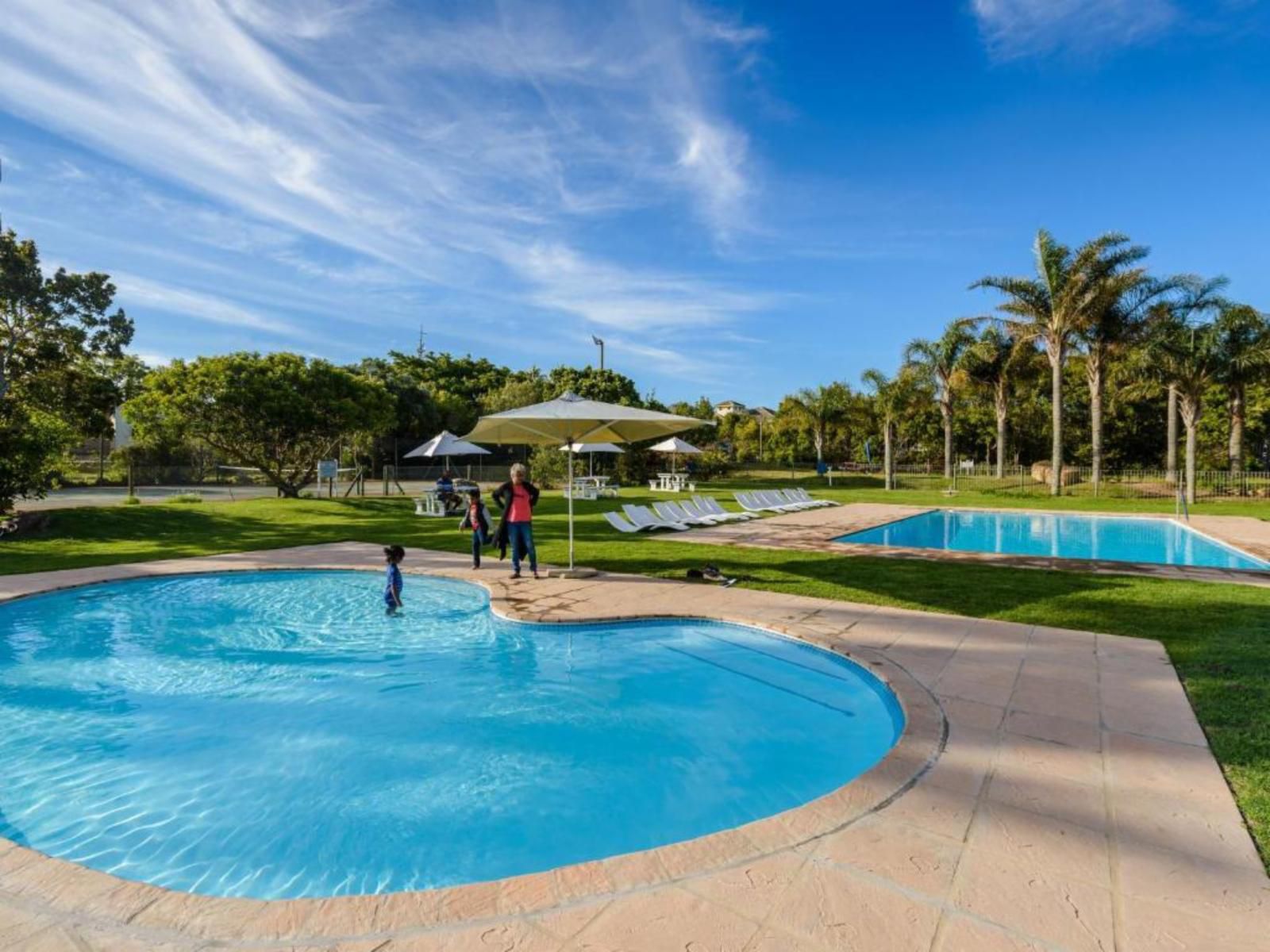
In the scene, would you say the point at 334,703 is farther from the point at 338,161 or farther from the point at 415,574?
the point at 338,161

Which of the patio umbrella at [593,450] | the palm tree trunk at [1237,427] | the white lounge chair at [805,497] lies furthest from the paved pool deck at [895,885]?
the palm tree trunk at [1237,427]

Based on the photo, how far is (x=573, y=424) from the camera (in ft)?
32.3

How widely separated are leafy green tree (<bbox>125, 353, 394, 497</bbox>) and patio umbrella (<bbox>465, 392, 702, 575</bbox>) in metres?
12.7

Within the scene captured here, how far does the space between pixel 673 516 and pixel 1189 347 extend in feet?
79.1

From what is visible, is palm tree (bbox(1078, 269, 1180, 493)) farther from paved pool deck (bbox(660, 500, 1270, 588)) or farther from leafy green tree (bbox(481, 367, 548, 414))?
leafy green tree (bbox(481, 367, 548, 414))

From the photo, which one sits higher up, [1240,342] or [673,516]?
[1240,342]

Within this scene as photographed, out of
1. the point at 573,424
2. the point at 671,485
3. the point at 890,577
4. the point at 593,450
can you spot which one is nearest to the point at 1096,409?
the point at 671,485

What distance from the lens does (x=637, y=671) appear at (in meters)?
5.84

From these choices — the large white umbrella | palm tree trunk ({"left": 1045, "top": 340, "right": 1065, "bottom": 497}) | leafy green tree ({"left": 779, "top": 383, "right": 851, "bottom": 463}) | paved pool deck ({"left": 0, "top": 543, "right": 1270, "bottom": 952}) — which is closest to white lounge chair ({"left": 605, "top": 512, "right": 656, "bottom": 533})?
the large white umbrella

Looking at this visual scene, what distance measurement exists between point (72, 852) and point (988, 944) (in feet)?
14.2

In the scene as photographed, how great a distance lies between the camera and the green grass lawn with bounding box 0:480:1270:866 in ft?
14.0

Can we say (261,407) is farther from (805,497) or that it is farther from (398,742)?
(398,742)

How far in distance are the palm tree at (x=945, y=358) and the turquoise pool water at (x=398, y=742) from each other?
3074 cm

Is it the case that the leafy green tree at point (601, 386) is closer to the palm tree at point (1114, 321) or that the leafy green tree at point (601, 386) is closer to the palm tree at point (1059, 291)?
the palm tree at point (1059, 291)
